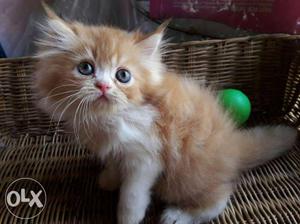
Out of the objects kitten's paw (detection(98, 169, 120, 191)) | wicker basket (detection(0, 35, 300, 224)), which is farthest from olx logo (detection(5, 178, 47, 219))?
kitten's paw (detection(98, 169, 120, 191))

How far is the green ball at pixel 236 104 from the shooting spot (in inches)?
46.6

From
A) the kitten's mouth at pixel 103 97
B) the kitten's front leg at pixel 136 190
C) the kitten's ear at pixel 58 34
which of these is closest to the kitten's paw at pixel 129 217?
the kitten's front leg at pixel 136 190

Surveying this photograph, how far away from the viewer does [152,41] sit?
0.91 m

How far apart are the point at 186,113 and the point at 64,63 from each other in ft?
0.98

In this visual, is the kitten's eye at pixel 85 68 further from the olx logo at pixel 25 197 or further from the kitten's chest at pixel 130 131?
the olx logo at pixel 25 197

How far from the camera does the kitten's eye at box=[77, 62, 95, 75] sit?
2.76 ft

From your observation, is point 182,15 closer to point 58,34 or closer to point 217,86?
point 217,86

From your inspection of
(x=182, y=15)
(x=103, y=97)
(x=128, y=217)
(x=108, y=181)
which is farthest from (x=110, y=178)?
(x=182, y=15)

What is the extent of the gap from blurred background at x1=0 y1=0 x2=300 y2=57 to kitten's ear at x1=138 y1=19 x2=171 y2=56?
0.59 metres

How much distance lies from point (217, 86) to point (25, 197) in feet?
2.27

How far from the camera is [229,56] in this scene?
1336 millimetres

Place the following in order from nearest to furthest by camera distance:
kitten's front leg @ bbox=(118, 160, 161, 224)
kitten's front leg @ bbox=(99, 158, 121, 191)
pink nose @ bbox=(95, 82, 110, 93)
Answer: pink nose @ bbox=(95, 82, 110, 93) < kitten's front leg @ bbox=(118, 160, 161, 224) < kitten's front leg @ bbox=(99, 158, 121, 191)

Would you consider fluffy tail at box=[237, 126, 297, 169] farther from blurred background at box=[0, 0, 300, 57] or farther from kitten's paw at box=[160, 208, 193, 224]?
blurred background at box=[0, 0, 300, 57]

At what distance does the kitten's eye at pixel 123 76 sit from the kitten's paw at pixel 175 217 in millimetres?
355
